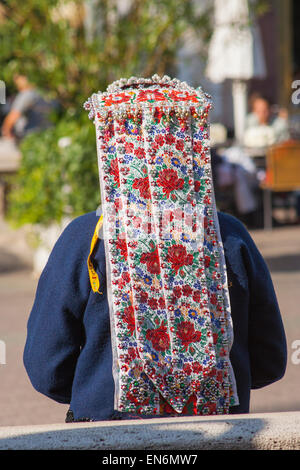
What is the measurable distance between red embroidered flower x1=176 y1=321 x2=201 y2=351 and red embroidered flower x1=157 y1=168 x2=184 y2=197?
35 centimetres

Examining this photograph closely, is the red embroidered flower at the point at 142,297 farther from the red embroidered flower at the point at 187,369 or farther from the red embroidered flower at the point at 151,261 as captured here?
the red embroidered flower at the point at 187,369

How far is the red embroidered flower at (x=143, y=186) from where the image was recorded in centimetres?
232

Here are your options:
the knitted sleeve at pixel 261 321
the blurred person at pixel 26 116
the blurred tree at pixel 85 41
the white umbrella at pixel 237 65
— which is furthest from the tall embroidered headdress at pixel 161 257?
the white umbrella at pixel 237 65

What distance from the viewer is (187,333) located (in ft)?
7.67

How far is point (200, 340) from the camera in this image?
2.35 meters

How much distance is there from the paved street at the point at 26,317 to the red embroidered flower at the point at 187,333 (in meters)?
2.22

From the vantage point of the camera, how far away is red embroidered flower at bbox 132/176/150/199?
7.62ft

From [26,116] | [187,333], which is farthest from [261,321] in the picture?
[26,116]

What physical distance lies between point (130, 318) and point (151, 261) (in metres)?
0.16

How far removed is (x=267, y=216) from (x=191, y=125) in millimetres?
8287

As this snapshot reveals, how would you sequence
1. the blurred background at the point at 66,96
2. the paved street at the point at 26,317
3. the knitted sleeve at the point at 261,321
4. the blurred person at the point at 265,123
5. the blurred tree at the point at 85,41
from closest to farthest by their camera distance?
1. the knitted sleeve at the point at 261,321
2. the paved street at the point at 26,317
3. the blurred background at the point at 66,96
4. the blurred tree at the point at 85,41
5. the blurred person at the point at 265,123

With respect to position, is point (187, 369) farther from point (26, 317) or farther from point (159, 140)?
point (26, 317)

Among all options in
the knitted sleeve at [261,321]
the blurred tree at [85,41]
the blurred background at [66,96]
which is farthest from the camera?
→ the blurred tree at [85,41]

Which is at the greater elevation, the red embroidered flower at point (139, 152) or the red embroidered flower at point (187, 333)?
the red embroidered flower at point (139, 152)
